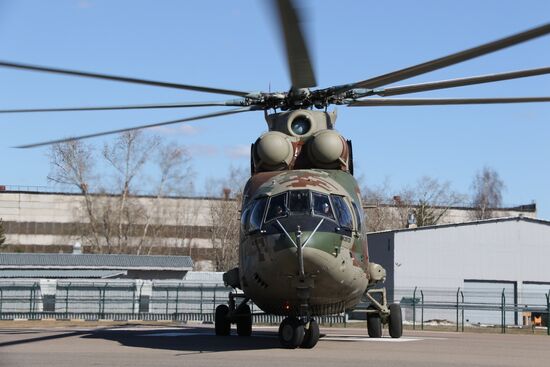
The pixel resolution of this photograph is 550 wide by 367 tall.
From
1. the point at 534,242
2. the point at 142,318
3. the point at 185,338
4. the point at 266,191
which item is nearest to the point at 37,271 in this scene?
the point at 142,318

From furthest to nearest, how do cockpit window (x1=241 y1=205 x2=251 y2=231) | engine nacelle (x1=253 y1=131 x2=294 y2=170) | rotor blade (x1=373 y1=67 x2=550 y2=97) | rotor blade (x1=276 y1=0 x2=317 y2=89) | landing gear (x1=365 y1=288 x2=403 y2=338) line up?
1. landing gear (x1=365 y1=288 x2=403 y2=338)
2. engine nacelle (x1=253 y1=131 x2=294 y2=170)
3. cockpit window (x1=241 y1=205 x2=251 y2=231)
4. rotor blade (x1=373 y1=67 x2=550 y2=97)
5. rotor blade (x1=276 y1=0 x2=317 y2=89)

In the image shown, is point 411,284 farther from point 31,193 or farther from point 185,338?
point 31,193

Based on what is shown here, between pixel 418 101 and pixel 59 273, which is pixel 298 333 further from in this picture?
A: pixel 59 273

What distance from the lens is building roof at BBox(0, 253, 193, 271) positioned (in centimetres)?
5362

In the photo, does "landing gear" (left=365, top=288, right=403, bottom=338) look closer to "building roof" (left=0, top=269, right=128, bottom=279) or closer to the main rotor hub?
the main rotor hub

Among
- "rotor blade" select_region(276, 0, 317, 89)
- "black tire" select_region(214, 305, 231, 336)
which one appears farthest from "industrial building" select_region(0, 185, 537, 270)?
"rotor blade" select_region(276, 0, 317, 89)

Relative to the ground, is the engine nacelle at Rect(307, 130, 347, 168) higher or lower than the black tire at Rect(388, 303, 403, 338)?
higher

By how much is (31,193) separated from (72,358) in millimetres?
74334

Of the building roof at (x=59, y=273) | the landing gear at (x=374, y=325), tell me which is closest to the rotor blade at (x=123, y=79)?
the landing gear at (x=374, y=325)

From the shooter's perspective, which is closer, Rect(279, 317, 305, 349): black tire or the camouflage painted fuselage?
the camouflage painted fuselage

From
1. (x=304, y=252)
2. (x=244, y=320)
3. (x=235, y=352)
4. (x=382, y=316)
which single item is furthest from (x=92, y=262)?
(x=304, y=252)

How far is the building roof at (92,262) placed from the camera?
5362cm

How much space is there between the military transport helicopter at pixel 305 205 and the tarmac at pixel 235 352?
39.4 inches

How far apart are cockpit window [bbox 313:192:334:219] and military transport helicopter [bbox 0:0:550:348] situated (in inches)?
0.9
